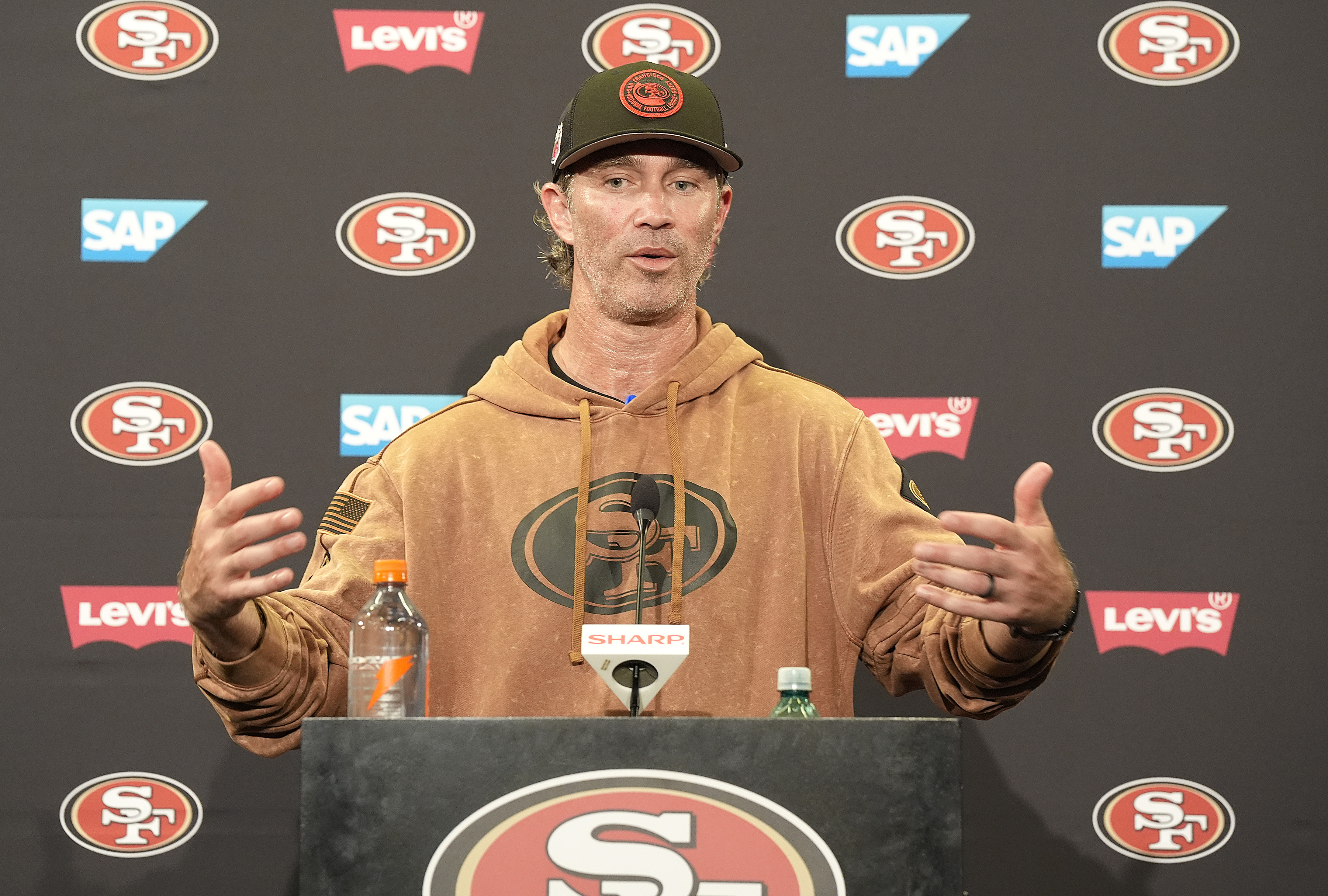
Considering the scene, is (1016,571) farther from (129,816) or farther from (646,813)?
(129,816)

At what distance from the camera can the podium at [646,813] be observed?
1238 millimetres

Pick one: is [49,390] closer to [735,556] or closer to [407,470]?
[407,470]

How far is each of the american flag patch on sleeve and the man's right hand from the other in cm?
80

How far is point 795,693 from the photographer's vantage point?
1.54 meters

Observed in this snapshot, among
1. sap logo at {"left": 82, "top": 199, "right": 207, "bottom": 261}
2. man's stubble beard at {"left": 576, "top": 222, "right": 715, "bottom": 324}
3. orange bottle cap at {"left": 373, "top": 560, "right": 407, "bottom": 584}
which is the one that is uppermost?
sap logo at {"left": 82, "top": 199, "right": 207, "bottom": 261}

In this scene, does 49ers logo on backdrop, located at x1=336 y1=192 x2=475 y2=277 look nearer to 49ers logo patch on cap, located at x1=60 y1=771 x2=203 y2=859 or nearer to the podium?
49ers logo patch on cap, located at x1=60 y1=771 x2=203 y2=859

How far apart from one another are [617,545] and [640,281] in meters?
0.52

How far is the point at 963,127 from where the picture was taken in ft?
9.99

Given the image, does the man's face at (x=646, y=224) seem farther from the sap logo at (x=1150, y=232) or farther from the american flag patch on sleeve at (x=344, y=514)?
the sap logo at (x=1150, y=232)

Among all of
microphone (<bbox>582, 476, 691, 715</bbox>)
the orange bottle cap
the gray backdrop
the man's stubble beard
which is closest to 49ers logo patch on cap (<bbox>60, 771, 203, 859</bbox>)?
the gray backdrop

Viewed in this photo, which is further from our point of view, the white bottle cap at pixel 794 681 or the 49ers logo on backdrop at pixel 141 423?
the 49ers logo on backdrop at pixel 141 423

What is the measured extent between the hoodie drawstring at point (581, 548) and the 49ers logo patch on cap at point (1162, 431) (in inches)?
51.1

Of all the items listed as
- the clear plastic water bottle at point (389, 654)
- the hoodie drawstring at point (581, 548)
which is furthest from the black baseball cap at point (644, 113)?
the clear plastic water bottle at point (389, 654)

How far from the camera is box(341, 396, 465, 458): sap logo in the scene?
2992mm
